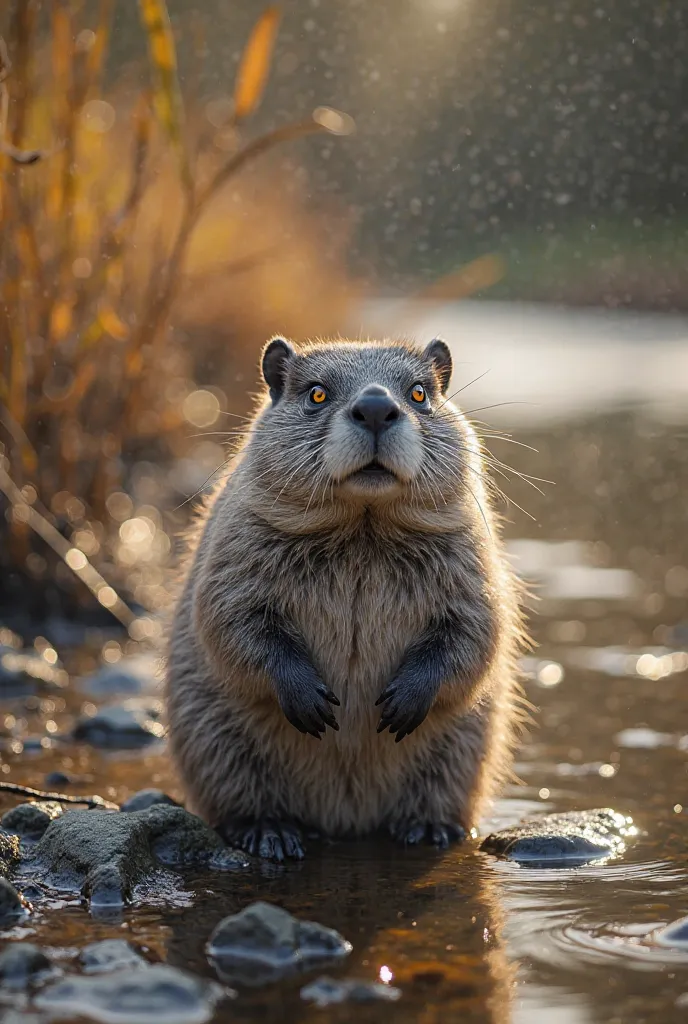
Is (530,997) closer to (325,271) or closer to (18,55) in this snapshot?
(18,55)

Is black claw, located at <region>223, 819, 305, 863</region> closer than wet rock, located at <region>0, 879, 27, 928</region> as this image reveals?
No

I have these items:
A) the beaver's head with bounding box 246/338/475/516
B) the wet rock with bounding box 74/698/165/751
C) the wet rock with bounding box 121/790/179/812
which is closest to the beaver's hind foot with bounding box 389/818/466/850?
the wet rock with bounding box 121/790/179/812

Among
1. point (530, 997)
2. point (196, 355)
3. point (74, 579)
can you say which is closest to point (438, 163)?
point (196, 355)

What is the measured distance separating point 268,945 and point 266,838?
1091 mm

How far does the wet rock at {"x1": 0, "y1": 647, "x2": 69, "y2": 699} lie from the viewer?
617cm

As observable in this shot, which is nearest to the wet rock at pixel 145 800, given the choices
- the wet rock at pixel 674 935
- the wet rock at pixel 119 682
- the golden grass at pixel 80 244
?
the wet rock at pixel 119 682

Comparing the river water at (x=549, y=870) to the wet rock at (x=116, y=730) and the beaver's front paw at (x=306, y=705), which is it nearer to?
the wet rock at (x=116, y=730)

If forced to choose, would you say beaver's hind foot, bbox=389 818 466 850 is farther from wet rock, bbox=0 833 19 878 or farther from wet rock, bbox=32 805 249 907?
wet rock, bbox=0 833 19 878

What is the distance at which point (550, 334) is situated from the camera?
21.5 metres

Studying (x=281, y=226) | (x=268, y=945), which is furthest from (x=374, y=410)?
(x=281, y=226)

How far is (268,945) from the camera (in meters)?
3.38

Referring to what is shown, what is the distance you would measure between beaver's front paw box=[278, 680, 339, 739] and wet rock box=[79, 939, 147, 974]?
3.37 ft

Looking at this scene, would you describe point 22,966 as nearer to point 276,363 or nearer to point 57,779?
point 57,779

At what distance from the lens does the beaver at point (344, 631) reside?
4.35 m
